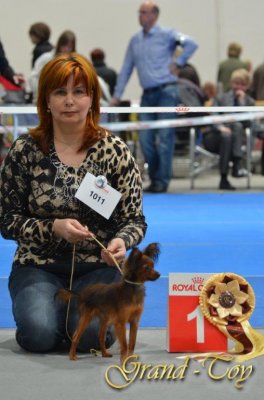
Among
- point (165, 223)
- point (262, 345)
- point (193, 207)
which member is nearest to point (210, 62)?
point (193, 207)

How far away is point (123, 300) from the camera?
A: 9.11 feet

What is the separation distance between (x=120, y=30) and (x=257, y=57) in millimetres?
1843

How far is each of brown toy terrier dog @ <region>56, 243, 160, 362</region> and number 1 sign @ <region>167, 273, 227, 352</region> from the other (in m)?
0.21

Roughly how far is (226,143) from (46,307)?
613 cm

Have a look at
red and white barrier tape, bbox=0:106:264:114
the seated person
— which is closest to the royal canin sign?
red and white barrier tape, bbox=0:106:264:114

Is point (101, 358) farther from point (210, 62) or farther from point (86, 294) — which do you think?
point (210, 62)

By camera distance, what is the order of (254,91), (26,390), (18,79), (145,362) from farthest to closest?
(254,91) < (18,79) < (145,362) < (26,390)

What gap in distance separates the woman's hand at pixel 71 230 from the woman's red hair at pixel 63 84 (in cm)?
29

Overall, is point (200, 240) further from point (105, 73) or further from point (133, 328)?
point (105, 73)

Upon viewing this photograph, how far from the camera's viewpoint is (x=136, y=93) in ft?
42.3

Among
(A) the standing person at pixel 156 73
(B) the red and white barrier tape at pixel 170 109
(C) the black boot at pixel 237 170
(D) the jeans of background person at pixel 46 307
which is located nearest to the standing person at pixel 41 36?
(A) the standing person at pixel 156 73

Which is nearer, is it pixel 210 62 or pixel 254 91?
pixel 254 91

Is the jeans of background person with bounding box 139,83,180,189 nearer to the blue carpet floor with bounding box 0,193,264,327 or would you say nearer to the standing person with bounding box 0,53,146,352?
the blue carpet floor with bounding box 0,193,264,327

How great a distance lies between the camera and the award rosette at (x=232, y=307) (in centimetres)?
297
